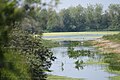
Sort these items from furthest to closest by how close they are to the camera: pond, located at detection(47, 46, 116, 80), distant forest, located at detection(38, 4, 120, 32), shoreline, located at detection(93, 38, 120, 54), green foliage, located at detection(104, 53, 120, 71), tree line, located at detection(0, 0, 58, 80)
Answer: distant forest, located at detection(38, 4, 120, 32) → shoreline, located at detection(93, 38, 120, 54) → green foliage, located at detection(104, 53, 120, 71) → pond, located at detection(47, 46, 116, 80) → tree line, located at detection(0, 0, 58, 80)

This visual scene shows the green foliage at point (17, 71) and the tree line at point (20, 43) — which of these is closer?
the tree line at point (20, 43)

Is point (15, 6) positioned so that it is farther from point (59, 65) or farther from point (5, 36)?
point (59, 65)

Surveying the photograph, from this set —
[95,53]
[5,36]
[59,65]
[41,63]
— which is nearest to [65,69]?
[59,65]

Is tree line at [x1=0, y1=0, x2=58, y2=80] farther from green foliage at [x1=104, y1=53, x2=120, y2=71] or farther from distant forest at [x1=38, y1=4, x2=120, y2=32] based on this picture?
distant forest at [x1=38, y1=4, x2=120, y2=32]

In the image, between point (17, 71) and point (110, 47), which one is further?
point (110, 47)

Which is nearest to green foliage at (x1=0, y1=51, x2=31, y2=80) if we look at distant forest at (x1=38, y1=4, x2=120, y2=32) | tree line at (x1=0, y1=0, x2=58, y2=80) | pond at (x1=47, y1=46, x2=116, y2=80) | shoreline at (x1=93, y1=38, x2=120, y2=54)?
tree line at (x1=0, y1=0, x2=58, y2=80)

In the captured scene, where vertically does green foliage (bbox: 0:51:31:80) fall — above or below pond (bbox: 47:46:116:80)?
above

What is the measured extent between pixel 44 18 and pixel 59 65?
13.5 metres

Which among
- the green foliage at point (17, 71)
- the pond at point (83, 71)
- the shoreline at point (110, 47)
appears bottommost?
the pond at point (83, 71)

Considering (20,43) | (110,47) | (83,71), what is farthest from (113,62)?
(20,43)

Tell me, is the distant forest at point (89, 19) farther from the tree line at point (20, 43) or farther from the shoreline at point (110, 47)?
the tree line at point (20, 43)

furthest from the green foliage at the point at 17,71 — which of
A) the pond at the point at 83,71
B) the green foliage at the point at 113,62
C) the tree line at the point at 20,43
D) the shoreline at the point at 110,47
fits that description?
the shoreline at the point at 110,47

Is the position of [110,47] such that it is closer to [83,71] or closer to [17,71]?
[83,71]

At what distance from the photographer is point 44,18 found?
5461 millimetres
